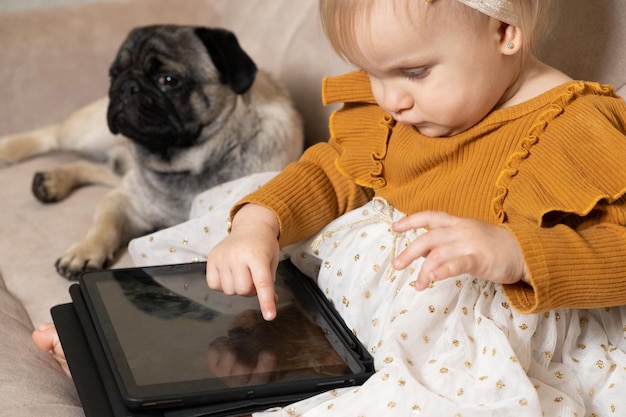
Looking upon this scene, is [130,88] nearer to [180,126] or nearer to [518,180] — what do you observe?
[180,126]

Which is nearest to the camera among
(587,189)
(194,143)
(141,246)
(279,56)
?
(587,189)

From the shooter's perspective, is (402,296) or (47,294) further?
(47,294)

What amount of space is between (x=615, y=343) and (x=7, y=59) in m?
1.56

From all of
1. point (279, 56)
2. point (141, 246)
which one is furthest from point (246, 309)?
point (279, 56)

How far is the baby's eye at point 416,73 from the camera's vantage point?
3.25 feet

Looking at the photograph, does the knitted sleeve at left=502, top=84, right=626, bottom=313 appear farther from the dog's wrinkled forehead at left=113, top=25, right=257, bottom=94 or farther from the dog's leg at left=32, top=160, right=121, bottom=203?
A: the dog's leg at left=32, top=160, right=121, bottom=203

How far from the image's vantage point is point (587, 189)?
0.93 metres

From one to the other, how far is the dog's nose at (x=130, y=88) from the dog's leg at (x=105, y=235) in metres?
0.24

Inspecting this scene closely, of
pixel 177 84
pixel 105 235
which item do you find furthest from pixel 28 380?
pixel 177 84

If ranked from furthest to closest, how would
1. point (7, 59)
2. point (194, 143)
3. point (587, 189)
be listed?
point (7, 59), point (194, 143), point (587, 189)

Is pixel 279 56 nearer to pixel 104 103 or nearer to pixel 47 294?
pixel 104 103

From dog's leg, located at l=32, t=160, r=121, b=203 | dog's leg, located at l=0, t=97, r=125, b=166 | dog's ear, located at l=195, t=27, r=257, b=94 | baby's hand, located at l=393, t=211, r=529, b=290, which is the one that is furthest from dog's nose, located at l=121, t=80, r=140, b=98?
baby's hand, located at l=393, t=211, r=529, b=290

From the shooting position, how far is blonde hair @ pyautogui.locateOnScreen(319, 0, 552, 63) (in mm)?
954

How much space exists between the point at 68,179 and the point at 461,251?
1.23 metres
